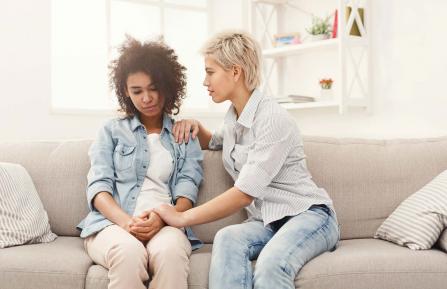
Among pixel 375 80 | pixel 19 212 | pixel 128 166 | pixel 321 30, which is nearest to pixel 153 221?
pixel 128 166

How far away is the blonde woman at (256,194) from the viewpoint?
67.8 inches

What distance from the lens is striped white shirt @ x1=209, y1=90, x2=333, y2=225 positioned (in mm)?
1891

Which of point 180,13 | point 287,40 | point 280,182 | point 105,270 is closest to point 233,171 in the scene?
point 280,182

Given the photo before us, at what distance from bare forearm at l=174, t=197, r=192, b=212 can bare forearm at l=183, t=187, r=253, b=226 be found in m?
0.16

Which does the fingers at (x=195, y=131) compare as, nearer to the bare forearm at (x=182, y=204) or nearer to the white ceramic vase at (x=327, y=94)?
the bare forearm at (x=182, y=204)

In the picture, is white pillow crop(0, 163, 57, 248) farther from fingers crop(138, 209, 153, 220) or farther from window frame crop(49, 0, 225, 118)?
A: window frame crop(49, 0, 225, 118)

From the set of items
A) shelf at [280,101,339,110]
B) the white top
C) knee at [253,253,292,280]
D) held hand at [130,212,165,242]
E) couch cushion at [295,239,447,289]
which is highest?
shelf at [280,101,339,110]

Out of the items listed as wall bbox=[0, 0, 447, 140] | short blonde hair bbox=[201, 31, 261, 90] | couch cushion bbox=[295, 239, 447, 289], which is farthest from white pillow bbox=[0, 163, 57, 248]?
wall bbox=[0, 0, 447, 140]

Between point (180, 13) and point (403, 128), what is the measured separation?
2136 millimetres

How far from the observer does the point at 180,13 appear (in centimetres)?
485

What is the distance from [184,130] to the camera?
2.23 m

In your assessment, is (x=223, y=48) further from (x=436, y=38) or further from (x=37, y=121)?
(x=37, y=121)

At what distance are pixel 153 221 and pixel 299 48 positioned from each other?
2426mm

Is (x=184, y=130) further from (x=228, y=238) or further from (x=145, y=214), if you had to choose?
(x=228, y=238)
